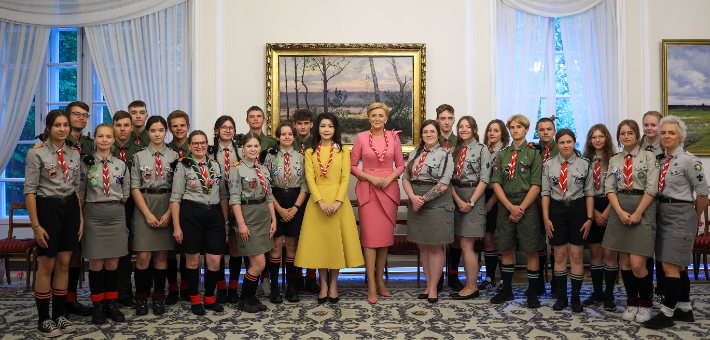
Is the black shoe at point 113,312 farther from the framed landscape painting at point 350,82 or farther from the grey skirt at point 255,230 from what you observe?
the framed landscape painting at point 350,82

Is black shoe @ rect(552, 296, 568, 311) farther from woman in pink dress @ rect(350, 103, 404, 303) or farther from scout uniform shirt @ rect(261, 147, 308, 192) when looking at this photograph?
scout uniform shirt @ rect(261, 147, 308, 192)

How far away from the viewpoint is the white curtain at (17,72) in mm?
6082

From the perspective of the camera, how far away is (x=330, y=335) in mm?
3398

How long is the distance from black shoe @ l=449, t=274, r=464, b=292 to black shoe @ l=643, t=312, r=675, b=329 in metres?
1.56

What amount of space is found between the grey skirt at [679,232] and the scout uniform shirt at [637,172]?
17 cm

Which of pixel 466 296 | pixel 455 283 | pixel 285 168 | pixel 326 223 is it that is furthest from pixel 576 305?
pixel 285 168

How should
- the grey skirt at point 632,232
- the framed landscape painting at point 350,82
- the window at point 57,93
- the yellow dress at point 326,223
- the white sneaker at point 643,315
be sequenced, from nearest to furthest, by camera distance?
the grey skirt at point 632,232
the white sneaker at point 643,315
the yellow dress at point 326,223
the framed landscape painting at point 350,82
the window at point 57,93

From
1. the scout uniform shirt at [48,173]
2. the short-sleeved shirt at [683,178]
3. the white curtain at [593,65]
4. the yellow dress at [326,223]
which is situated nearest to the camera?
the scout uniform shirt at [48,173]

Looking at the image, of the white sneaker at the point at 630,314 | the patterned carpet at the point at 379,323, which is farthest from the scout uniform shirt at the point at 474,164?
the white sneaker at the point at 630,314

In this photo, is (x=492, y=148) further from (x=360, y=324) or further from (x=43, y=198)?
(x=43, y=198)

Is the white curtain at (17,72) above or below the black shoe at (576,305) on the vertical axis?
above

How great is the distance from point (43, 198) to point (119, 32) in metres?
3.34

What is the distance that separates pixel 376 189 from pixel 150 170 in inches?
68.6

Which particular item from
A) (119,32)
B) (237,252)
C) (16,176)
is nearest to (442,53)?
(237,252)
